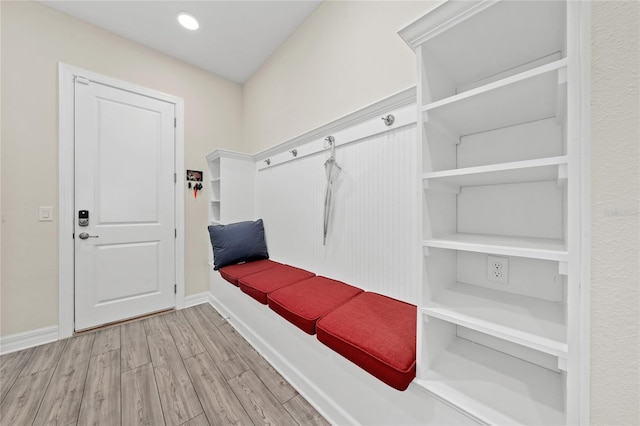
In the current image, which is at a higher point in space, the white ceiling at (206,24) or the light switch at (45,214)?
the white ceiling at (206,24)

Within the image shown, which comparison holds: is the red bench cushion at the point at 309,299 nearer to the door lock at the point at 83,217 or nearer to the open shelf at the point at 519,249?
the open shelf at the point at 519,249

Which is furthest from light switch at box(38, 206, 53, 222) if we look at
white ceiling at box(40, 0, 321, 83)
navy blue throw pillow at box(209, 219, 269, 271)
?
white ceiling at box(40, 0, 321, 83)

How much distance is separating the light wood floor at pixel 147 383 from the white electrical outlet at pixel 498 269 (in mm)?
1149

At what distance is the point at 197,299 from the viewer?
277 centimetres

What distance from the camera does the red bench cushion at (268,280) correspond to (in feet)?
5.49

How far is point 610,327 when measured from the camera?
0.59 metres

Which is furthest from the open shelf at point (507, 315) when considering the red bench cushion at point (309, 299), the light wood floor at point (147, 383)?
the light wood floor at point (147, 383)

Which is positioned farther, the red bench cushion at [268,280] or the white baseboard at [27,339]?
the white baseboard at [27,339]

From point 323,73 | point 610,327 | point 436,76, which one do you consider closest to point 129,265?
point 323,73

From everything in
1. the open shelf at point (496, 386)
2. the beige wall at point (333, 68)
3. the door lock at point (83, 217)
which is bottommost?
the open shelf at point (496, 386)

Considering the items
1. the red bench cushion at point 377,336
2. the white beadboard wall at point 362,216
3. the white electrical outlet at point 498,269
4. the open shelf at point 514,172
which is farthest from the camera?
the white beadboard wall at point 362,216

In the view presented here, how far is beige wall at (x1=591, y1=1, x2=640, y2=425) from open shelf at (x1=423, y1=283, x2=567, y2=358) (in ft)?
0.34

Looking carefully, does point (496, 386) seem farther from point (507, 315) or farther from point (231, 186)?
point (231, 186)

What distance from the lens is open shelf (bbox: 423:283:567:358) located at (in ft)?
2.26
